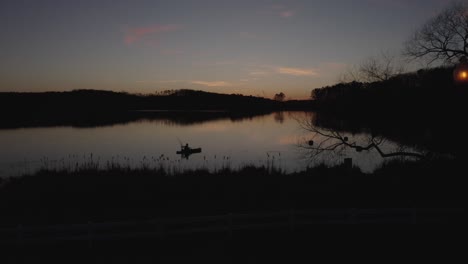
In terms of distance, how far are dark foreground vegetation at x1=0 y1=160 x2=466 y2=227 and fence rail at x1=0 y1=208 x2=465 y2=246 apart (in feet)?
3.97

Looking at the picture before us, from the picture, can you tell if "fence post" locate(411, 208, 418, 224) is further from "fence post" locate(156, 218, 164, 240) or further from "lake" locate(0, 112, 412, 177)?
"lake" locate(0, 112, 412, 177)

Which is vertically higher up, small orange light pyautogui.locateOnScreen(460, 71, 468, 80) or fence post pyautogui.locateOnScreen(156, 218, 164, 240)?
small orange light pyautogui.locateOnScreen(460, 71, 468, 80)

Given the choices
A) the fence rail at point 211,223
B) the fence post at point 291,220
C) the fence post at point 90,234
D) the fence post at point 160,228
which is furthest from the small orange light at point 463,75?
the fence post at point 90,234

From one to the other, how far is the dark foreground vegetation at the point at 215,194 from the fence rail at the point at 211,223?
121 cm

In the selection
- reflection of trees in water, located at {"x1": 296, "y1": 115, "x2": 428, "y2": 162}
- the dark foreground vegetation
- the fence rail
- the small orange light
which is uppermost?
the small orange light

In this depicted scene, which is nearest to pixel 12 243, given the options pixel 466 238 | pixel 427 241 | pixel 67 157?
pixel 427 241

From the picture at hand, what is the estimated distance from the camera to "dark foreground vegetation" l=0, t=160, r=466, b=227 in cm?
1538

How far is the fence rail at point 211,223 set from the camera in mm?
11031

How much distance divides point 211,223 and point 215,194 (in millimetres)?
4328

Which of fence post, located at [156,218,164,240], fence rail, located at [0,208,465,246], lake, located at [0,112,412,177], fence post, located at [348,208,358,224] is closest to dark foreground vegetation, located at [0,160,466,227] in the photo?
fence rail, located at [0,208,465,246]

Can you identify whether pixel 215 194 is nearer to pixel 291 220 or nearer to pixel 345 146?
pixel 291 220

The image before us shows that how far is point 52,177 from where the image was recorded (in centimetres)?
2325

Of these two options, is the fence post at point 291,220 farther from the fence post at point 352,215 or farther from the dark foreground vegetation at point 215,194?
the dark foreground vegetation at point 215,194

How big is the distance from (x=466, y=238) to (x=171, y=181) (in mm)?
16477
